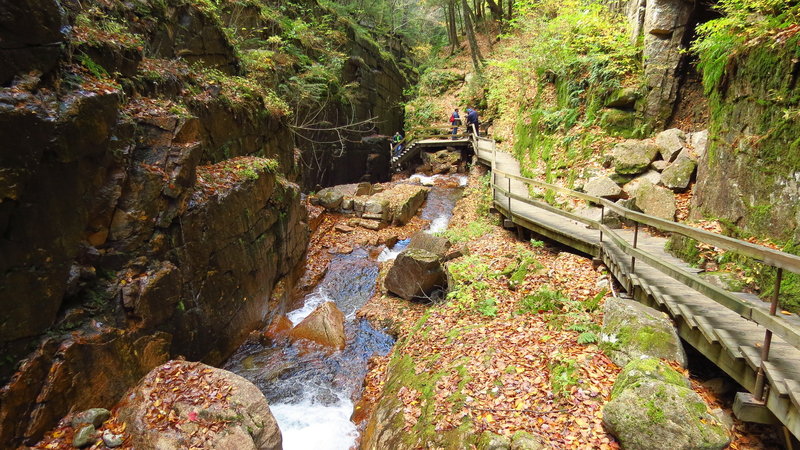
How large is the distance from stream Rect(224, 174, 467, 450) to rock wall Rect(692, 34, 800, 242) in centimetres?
680

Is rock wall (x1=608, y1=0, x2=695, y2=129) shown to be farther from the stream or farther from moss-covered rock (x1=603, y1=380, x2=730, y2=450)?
the stream

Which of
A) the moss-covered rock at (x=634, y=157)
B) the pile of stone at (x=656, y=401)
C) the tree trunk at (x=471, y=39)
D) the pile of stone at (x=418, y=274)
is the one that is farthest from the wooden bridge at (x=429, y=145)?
the pile of stone at (x=656, y=401)

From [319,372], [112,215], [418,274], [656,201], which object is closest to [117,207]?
[112,215]

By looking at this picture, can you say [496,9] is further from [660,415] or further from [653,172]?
[660,415]

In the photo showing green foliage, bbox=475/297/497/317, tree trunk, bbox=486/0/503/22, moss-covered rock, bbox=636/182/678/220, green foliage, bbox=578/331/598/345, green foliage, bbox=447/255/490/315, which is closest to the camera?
green foliage, bbox=578/331/598/345

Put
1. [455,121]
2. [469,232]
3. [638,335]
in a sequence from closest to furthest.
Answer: [638,335]
[469,232]
[455,121]

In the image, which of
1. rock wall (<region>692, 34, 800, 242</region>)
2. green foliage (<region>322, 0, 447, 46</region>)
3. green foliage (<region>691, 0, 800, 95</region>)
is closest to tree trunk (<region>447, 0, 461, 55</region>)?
green foliage (<region>322, 0, 447, 46</region>)

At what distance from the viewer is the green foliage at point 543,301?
20.7 feet

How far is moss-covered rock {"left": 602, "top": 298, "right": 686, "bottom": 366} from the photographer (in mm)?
4371

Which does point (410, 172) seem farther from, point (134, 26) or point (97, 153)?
point (97, 153)

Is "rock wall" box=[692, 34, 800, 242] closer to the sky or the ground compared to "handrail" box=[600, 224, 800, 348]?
closer to the sky

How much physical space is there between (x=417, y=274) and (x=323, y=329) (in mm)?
2687

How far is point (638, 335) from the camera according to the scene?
4.55 meters

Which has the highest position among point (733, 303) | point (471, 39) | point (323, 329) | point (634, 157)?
point (471, 39)
